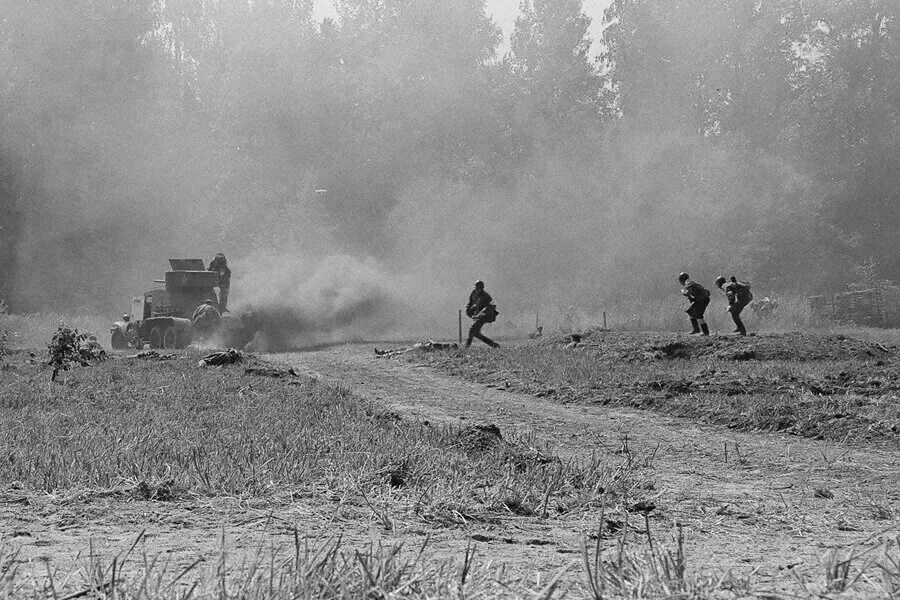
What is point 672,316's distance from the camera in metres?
36.3

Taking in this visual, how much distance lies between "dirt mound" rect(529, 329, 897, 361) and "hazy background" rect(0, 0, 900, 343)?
22.6m

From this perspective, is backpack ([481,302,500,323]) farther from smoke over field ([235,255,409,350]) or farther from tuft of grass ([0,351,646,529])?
tuft of grass ([0,351,646,529])

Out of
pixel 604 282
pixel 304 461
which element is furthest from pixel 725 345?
pixel 604 282

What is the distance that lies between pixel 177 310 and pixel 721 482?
2589 centimetres

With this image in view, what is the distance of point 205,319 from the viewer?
29.9m

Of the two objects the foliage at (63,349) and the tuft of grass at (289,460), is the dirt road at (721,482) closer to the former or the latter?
the tuft of grass at (289,460)

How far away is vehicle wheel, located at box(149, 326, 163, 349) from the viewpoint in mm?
Result: 30000

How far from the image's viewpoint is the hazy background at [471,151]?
4984 cm

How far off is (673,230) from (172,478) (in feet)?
154

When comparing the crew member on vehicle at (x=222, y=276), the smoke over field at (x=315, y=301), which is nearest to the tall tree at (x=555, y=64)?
the smoke over field at (x=315, y=301)

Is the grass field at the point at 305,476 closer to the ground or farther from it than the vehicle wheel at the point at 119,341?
closer to the ground

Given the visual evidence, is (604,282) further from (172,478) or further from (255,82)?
(172,478)

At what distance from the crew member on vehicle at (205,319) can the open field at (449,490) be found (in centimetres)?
1499

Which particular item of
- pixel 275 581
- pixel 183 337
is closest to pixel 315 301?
pixel 183 337
